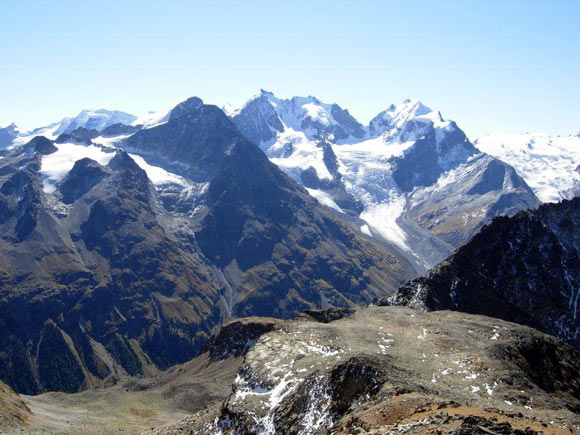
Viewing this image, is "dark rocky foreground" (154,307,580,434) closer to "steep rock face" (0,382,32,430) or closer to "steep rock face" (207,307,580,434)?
"steep rock face" (207,307,580,434)

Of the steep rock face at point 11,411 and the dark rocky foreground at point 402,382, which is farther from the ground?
the dark rocky foreground at point 402,382

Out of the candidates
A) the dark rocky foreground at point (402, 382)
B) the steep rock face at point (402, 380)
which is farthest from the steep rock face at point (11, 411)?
the steep rock face at point (402, 380)

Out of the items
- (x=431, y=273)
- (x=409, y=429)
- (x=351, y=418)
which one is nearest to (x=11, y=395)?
(x=351, y=418)

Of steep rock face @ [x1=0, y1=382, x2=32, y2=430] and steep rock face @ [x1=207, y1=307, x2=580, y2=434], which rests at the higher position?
steep rock face @ [x1=207, y1=307, x2=580, y2=434]

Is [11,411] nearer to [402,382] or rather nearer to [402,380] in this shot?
[402,380]

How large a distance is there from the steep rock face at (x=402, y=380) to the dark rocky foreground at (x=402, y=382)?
0.15 m

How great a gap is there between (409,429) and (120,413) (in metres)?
133

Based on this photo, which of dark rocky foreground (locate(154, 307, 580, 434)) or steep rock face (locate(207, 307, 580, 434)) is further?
steep rock face (locate(207, 307, 580, 434))

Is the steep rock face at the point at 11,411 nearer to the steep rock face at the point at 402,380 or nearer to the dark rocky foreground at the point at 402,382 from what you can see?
the dark rocky foreground at the point at 402,382

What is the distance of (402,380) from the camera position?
6100cm

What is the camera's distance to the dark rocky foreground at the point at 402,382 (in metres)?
49.3

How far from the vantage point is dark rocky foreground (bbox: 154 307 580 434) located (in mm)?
49281

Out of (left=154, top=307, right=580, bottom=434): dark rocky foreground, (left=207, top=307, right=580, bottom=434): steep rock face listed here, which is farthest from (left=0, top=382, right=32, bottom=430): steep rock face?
(left=207, top=307, right=580, bottom=434): steep rock face

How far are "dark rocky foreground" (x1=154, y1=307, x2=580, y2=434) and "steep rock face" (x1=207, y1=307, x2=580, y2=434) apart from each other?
15cm
